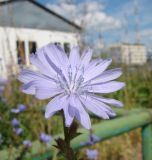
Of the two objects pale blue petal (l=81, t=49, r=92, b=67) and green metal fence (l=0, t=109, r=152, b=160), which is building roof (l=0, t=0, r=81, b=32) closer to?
green metal fence (l=0, t=109, r=152, b=160)

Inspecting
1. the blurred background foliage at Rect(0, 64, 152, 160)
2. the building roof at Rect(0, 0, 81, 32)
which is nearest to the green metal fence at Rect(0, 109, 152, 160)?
the blurred background foliage at Rect(0, 64, 152, 160)

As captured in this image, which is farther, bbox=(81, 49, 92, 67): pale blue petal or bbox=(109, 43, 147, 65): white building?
bbox=(109, 43, 147, 65): white building

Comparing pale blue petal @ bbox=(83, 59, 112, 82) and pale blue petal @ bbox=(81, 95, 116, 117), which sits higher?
pale blue petal @ bbox=(83, 59, 112, 82)

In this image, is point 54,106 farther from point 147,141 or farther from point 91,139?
point 147,141

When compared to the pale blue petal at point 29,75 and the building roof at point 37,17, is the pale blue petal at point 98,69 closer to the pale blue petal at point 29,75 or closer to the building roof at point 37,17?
the pale blue petal at point 29,75

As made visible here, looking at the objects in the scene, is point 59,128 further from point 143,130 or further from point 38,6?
point 38,6

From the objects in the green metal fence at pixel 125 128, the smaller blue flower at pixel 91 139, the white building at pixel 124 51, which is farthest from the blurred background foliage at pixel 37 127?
the white building at pixel 124 51

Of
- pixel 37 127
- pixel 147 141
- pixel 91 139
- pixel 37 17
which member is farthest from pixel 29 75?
pixel 37 17
